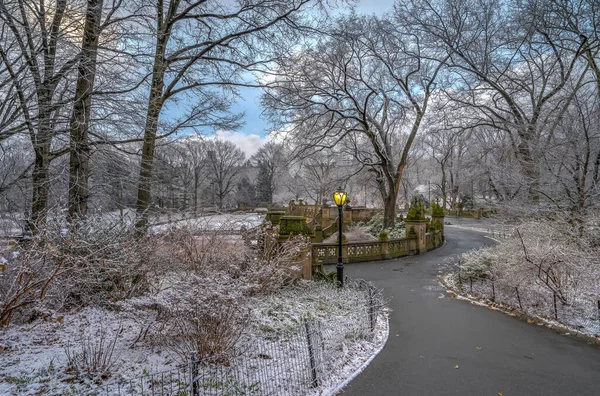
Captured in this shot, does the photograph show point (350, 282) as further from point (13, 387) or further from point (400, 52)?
point (400, 52)

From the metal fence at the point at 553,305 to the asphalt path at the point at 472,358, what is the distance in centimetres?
67

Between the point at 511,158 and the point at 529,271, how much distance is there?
8.54 m

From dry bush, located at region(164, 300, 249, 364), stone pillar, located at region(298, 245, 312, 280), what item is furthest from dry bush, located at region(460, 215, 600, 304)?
dry bush, located at region(164, 300, 249, 364)

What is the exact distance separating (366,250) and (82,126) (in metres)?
14.2

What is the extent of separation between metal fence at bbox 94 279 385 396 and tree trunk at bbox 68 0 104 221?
4469 mm

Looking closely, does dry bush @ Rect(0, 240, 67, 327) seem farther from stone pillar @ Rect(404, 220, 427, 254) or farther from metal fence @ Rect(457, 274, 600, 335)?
stone pillar @ Rect(404, 220, 427, 254)

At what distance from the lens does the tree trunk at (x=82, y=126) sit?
22.4 feet

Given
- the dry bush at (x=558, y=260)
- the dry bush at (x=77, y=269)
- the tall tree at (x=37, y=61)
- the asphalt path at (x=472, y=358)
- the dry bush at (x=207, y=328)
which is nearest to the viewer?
the dry bush at (x=207, y=328)

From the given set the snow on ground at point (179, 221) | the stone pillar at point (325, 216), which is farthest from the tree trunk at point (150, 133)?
the stone pillar at point (325, 216)

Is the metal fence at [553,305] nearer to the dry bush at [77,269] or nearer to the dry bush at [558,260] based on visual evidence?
the dry bush at [558,260]

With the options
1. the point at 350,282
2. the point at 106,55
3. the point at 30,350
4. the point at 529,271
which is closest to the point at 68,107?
the point at 106,55

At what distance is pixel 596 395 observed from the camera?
189 inches

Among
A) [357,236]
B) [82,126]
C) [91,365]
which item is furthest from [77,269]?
[357,236]

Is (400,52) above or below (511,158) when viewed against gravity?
above
